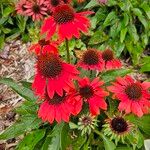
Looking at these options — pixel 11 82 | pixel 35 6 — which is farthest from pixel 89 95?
pixel 35 6

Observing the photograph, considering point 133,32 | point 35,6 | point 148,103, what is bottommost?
point 133,32

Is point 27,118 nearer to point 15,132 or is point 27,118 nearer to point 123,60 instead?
point 15,132

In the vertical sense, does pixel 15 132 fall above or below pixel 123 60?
above

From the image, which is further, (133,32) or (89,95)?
(133,32)

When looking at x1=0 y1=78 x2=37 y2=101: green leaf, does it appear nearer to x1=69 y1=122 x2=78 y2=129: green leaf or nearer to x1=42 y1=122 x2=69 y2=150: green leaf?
x1=42 y1=122 x2=69 y2=150: green leaf

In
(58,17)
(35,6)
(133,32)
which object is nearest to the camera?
(58,17)

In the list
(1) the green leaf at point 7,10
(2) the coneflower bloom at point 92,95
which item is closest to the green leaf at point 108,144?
(2) the coneflower bloom at point 92,95

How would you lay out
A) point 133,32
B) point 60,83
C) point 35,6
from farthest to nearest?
1. point 133,32
2. point 35,6
3. point 60,83
